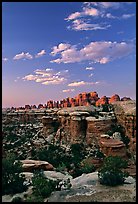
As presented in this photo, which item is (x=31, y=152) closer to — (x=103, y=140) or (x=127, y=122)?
(x=103, y=140)

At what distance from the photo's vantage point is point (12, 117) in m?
28.6

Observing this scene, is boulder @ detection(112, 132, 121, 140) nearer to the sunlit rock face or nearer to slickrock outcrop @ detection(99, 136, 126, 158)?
slickrock outcrop @ detection(99, 136, 126, 158)

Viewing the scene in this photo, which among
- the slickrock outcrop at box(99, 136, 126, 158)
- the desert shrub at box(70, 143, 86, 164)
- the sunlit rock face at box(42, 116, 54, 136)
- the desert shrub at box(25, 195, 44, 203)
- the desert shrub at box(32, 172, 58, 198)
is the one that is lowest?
the desert shrub at box(70, 143, 86, 164)

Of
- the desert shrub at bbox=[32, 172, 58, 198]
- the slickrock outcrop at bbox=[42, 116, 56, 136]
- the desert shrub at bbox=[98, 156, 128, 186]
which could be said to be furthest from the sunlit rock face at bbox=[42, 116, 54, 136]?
the desert shrub at bbox=[32, 172, 58, 198]

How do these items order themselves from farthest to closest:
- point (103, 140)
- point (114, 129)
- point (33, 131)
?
point (33, 131)
point (114, 129)
point (103, 140)

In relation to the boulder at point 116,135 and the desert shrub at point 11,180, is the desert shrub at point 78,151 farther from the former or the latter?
the desert shrub at point 11,180

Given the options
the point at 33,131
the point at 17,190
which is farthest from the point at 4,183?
the point at 33,131

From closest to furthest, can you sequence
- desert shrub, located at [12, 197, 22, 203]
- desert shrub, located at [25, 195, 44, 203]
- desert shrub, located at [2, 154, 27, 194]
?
desert shrub, located at [25, 195, 44, 203], desert shrub, located at [12, 197, 22, 203], desert shrub, located at [2, 154, 27, 194]

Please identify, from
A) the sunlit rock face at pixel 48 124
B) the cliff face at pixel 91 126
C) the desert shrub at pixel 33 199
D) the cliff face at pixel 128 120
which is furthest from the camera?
the sunlit rock face at pixel 48 124

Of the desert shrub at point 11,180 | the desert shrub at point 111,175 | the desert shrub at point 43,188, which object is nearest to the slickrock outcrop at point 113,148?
the desert shrub at point 111,175

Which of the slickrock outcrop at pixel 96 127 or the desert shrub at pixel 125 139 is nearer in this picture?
the desert shrub at pixel 125 139

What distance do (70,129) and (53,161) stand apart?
6148 mm

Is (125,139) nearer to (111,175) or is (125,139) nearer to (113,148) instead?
(113,148)

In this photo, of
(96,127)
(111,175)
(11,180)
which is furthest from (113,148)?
(11,180)
